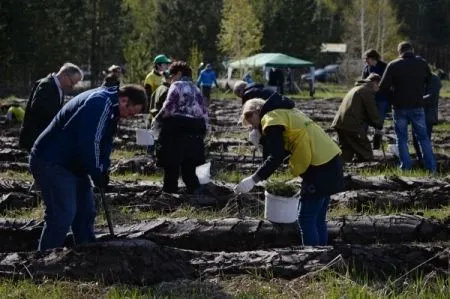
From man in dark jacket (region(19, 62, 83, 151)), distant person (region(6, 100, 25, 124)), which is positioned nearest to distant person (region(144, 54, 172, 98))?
man in dark jacket (region(19, 62, 83, 151))

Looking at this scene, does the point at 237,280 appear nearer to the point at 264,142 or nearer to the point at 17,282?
the point at 264,142

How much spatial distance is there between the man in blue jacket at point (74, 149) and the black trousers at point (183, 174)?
2.37 meters

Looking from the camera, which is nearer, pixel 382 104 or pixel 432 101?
pixel 432 101

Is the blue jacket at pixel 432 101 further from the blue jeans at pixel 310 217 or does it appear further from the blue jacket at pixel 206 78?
the blue jacket at pixel 206 78

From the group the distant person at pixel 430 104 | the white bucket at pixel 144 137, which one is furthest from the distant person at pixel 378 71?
the white bucket at pixel 144 137

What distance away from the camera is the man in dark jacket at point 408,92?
29.5 feet

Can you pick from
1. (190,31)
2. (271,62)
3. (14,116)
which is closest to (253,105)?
(14,116)

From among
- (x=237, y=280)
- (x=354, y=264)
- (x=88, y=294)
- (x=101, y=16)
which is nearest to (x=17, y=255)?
(x=88, y=294)

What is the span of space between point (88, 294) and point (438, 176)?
585cm

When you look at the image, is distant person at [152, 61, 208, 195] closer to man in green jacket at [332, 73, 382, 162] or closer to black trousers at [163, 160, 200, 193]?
black trousers at [163, 160, 200, 193]

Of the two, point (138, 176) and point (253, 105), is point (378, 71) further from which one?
point (253, 105)

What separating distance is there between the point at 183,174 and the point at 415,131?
346 centimetres

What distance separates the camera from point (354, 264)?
4465mm

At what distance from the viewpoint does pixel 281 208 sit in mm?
5738
